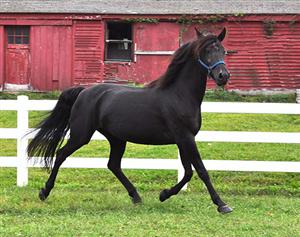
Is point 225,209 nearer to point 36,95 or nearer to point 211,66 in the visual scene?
point 211,66

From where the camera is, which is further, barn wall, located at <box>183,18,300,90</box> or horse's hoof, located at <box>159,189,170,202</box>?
barn wall, located at <box>183,18,300,90</box>

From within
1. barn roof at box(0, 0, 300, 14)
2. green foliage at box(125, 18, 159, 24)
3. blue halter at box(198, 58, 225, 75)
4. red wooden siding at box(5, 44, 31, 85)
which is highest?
blue halter at box(198, 58, 225, 75)

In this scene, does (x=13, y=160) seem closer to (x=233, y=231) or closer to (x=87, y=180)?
(x=87, y=180)

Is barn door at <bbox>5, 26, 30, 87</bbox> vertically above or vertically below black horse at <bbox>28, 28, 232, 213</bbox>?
below

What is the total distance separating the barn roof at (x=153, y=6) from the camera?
2316cm

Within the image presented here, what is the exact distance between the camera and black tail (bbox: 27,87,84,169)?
852cm

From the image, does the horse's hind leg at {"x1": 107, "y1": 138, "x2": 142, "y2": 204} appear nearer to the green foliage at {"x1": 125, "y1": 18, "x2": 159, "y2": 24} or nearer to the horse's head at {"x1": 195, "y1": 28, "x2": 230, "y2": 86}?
the horse's head at {"x1": 195, "y1": 28, "x2": 230, "y2": 86}

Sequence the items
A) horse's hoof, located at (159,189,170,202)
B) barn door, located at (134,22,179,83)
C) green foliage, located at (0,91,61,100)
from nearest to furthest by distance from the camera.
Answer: horse's hoof, located at (159,189,170,202), green foliage, located at (0,91,61,100), barn door, located at (134,22,179,83)

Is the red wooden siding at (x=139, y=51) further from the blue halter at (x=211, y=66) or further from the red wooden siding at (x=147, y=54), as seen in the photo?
the blue halter at (x=211, y=66)

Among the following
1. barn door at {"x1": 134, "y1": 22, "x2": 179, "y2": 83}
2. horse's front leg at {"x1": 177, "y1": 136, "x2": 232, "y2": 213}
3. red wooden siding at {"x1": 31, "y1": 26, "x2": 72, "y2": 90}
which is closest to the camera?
horse's front leg at {"x1": 177, "y1": 136, "x2": 232, "y2": 213}

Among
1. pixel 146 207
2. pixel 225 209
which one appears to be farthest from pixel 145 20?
pixel 225 209

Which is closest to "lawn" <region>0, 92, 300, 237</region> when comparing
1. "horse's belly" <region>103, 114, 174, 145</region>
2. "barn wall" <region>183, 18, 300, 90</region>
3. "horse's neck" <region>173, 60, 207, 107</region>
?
"horse's belly" <region>103, 114, 174, 145</region>

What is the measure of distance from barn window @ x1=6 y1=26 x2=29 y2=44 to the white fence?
14.8 m

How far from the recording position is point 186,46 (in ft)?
25.2
